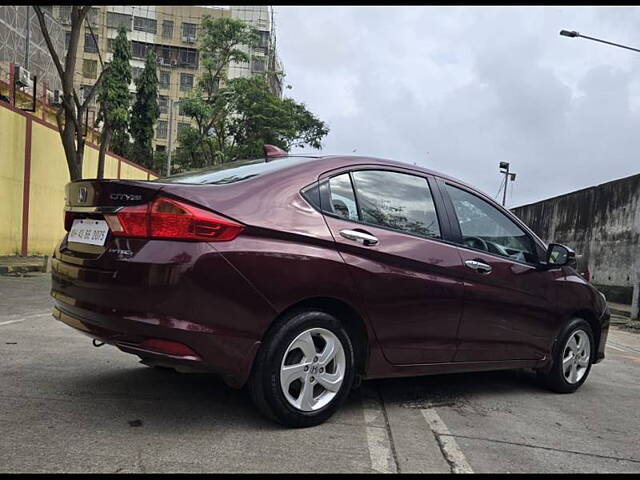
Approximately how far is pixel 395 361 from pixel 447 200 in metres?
1.24

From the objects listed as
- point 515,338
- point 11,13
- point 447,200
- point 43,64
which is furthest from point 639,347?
point 43,64

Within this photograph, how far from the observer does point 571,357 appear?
16.3 ft

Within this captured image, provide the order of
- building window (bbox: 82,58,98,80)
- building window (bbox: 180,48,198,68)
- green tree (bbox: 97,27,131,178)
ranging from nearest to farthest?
green tree (bbox: 97,27,131,178) < building window (bbox: 82,58,98,80) < building window (bbox: 180,48,198,68)

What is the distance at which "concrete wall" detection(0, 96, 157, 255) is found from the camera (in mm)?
15031

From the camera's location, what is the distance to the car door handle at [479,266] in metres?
4.10

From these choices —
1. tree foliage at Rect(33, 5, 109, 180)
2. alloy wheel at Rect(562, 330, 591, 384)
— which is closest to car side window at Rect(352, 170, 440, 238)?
alloy wheel at Rect(562, 330, 591, 384)

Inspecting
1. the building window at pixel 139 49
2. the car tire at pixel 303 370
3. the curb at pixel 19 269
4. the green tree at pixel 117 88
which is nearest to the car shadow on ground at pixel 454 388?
the car tire at pixel 303 370

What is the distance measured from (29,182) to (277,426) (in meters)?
15.2

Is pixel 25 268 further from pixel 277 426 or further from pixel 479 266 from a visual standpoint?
pixel 479 266

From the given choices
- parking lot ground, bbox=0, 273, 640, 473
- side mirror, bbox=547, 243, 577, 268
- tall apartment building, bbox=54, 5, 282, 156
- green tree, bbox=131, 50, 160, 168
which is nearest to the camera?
parking lot ground, bbox=0, 273, 640, 473

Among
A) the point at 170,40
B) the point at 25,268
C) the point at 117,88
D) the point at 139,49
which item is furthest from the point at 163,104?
the point at 25,268

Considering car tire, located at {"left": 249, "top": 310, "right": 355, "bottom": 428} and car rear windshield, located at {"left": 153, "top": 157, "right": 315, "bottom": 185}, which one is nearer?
car tire, located at {"left": 249, "top": 310, "right": 355, "bottom": 428}

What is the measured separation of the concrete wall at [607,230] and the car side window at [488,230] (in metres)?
10.7

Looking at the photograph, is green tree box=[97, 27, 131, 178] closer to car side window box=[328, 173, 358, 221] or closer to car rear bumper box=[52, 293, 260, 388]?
car side window box=[328, 173, 358, 221]
